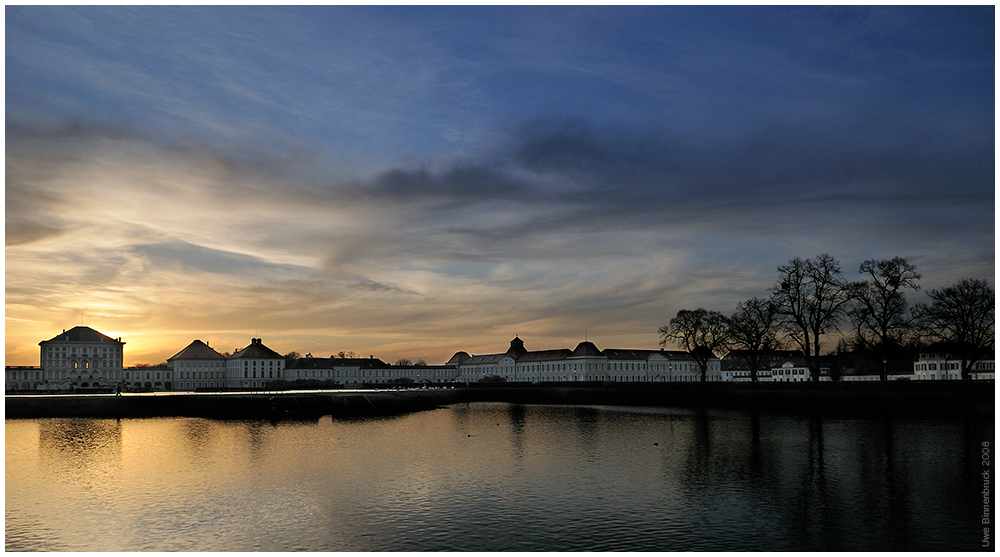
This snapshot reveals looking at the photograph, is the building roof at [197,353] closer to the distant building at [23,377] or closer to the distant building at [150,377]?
the distant building at [150,377]

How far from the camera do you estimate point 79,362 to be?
14888 cm

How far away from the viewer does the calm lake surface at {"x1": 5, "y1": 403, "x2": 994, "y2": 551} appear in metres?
21.4

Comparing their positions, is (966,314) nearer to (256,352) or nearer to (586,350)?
(586,350)

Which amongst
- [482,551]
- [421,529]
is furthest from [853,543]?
[421,529]

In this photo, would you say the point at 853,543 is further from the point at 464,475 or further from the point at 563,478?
the point at 464,475

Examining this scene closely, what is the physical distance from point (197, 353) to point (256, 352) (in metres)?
12.8

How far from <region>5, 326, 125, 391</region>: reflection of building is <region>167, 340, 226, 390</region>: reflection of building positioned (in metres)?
13.0

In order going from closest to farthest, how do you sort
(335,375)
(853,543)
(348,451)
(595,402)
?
1. (853,543)
2. (348,451)
3. (595,402)
4. (335,375)

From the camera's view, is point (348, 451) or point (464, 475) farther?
point (348, 451)

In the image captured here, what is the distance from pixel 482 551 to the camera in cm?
2027

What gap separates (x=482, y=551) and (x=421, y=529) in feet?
9.39

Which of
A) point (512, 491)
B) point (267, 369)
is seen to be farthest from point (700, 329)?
point (267, 369)

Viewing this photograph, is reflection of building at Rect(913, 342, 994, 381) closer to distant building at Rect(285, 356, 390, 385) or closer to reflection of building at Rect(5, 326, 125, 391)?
distant building at Rect(285, 356, 390, 385)

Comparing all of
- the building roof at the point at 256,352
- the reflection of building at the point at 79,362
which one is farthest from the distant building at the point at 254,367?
the reflection of building at the point at 79,362
